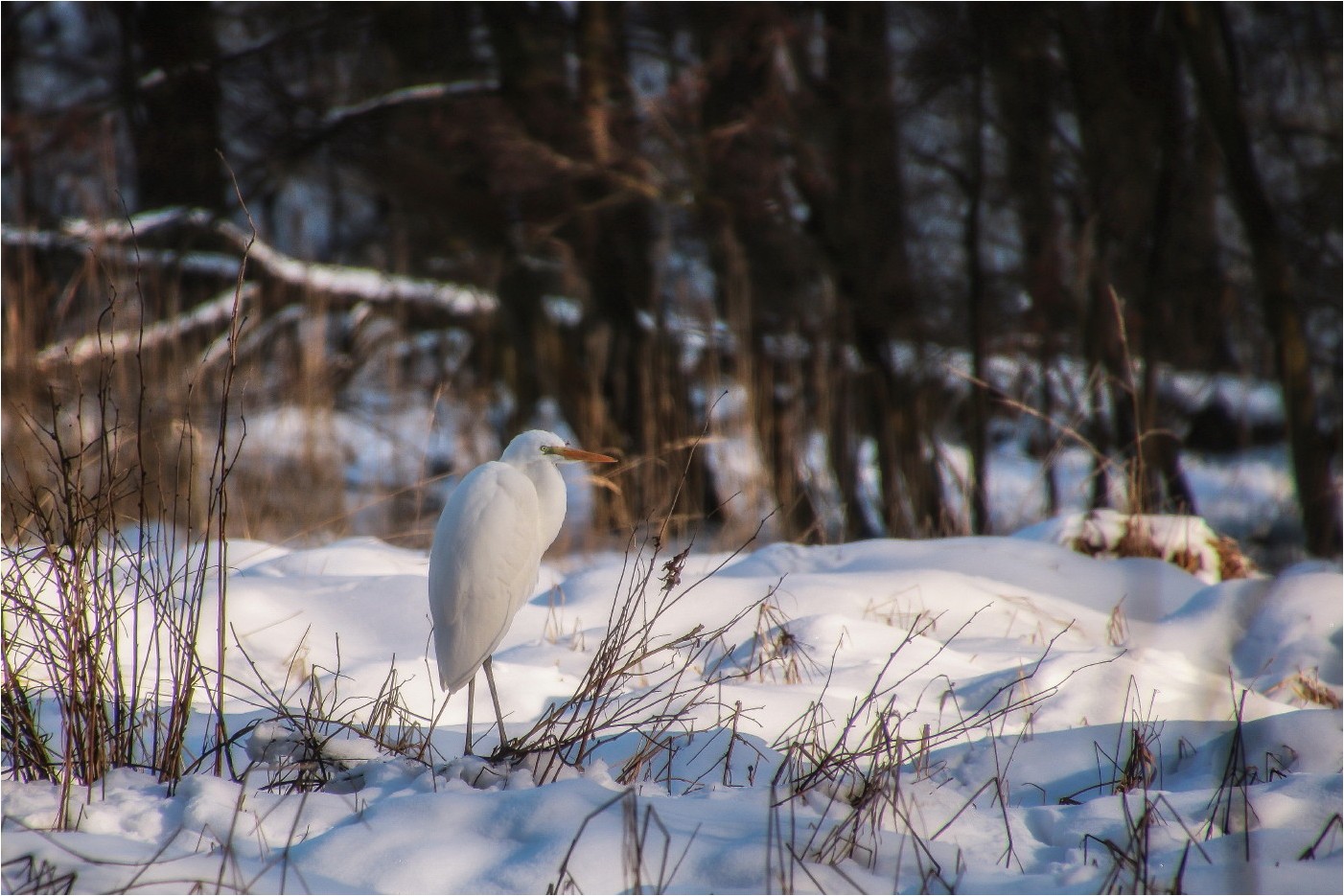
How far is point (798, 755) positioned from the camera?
176 cm

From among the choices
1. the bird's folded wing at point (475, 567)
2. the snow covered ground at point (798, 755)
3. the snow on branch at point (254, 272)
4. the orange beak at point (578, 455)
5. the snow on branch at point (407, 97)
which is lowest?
the snow covered ground at point (798, 755)

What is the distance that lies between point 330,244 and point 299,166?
94.9 inches

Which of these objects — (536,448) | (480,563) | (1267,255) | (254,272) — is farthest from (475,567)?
(254,272)

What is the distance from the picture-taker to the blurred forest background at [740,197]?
20.9ft

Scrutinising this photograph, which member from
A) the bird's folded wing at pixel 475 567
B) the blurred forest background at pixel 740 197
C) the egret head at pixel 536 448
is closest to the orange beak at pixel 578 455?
the egret head at pixel 536 448

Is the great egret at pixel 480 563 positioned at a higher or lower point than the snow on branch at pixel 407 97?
lower

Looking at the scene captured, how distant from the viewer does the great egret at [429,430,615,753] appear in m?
2.04

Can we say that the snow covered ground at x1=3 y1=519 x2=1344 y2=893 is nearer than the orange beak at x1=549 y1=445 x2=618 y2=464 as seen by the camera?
Yes

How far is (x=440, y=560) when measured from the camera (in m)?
2.04

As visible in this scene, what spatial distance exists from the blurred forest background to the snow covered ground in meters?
2.50

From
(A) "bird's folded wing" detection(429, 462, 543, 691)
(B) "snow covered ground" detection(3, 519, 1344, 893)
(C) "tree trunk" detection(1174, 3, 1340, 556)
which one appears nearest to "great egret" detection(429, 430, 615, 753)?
(A) "bird's folded wing" detection(429, 462, 543, 691)

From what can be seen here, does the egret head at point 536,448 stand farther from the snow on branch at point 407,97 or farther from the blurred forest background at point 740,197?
the snow on branch at point 407,97

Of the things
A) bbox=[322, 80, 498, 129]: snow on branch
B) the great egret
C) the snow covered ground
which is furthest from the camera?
bbox=[322, 80, 498, 129]: snow on branch

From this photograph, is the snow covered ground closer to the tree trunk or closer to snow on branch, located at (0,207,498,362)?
the tree trunk
